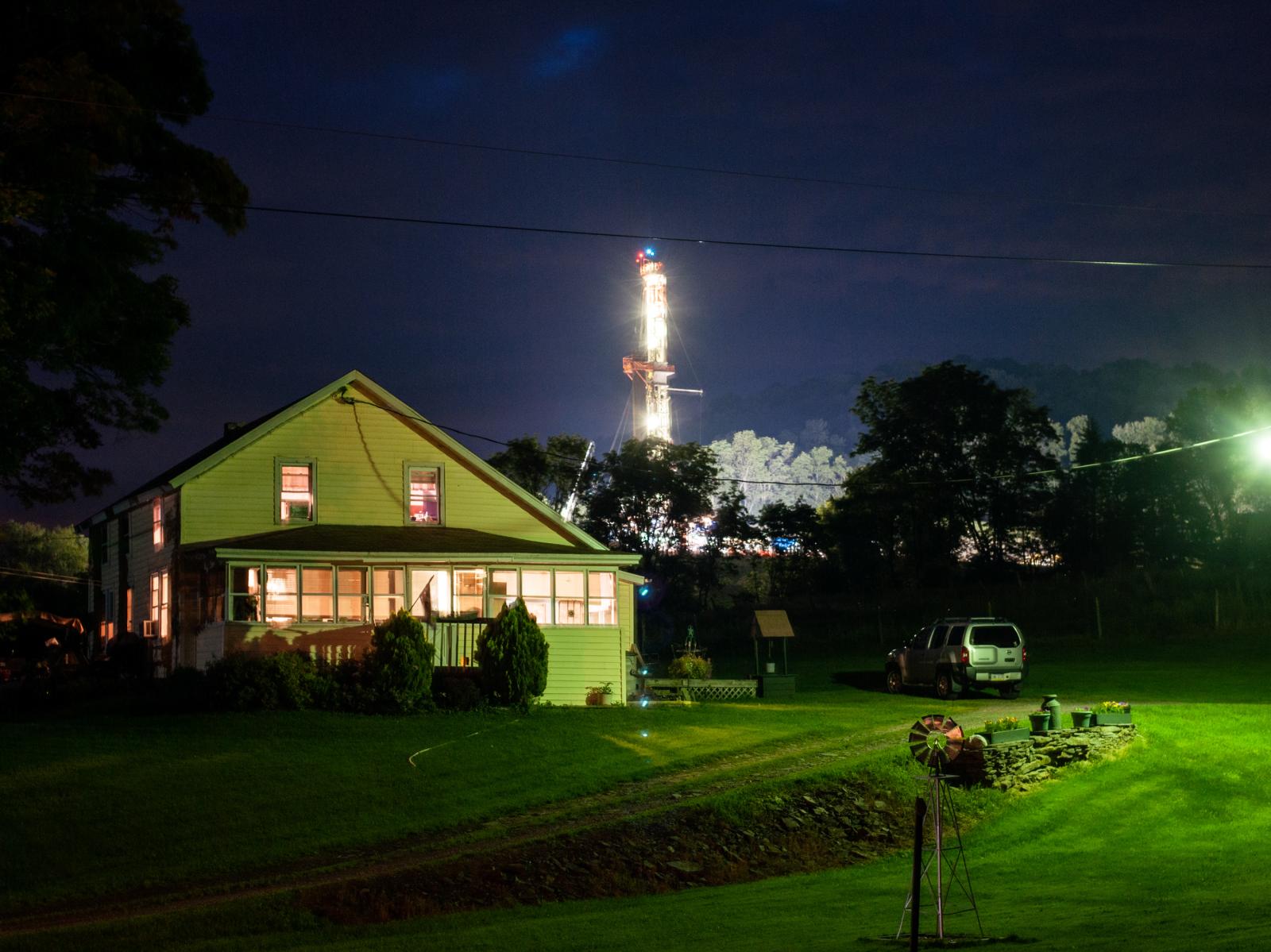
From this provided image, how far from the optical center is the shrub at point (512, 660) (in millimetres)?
27719

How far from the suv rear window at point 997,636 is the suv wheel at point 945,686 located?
3.93 feet

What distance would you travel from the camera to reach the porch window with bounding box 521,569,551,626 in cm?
3102

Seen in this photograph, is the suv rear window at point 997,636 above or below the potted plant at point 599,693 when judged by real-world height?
above

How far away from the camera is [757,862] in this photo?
17781 millimetres

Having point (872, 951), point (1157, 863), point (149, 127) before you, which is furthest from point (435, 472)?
point (872, 951)

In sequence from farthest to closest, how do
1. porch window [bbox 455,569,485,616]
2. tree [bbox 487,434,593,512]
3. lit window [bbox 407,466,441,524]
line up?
tree [bbox 487,434,593,512]
lit window [bbox 407,466,441,524]
porch window [bbox 455,569,485,616]

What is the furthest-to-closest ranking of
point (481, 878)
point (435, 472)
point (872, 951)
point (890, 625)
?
point (890, 625)
point (435, 472)
point (481, 878)
point (872, 951)

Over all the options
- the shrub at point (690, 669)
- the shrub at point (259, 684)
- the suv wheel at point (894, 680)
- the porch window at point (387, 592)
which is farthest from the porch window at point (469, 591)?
the suv wheel at point (894, 680)

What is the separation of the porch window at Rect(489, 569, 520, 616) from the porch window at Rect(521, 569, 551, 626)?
28cm

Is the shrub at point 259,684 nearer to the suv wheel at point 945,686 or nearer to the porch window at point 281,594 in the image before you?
the porch window at point 281,594

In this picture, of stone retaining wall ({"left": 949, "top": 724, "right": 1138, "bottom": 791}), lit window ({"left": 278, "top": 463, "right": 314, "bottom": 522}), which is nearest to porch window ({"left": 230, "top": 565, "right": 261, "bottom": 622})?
lit window ({"left": 278, "top": 463, "right": 314, "bottom": 522})

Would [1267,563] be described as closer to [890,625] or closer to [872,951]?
[890,625]

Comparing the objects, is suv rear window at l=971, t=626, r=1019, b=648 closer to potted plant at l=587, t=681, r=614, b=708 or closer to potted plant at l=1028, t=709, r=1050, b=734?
potted plant at l=1028, t=709, r=1050, b=734

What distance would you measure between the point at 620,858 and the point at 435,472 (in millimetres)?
17339
